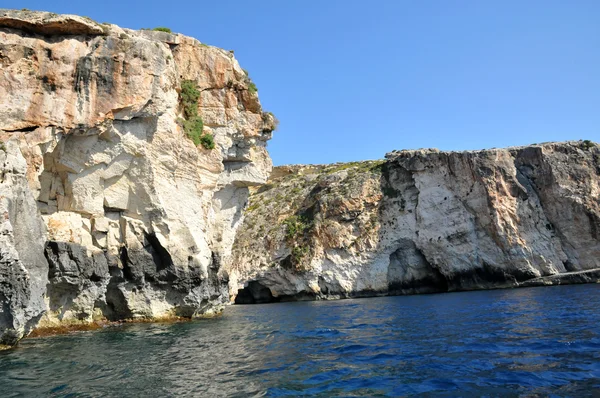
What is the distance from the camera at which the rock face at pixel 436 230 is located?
46.5 metres

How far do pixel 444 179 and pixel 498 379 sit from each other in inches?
1741

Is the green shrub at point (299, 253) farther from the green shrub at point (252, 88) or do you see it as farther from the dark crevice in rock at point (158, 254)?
the dark crevice in rock at point (158, 254)

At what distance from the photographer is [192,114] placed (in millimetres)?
27734

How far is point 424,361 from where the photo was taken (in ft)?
36.9

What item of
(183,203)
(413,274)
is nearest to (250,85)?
(183,203)

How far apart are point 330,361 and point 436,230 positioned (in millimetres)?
40871

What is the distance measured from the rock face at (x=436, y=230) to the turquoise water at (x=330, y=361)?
30216mm

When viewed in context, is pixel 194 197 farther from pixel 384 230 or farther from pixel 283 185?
pixel 283 185

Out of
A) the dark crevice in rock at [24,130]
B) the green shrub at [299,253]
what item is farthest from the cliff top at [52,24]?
the green shrub at [299,253]

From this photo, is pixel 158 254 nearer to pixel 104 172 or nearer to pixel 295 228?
pixel 104 172

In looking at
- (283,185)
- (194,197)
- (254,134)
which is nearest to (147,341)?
(194,197)

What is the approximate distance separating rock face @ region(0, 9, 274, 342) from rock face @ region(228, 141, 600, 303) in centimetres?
2378

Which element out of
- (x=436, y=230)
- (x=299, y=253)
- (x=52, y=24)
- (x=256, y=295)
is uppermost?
(x=52, y=24)

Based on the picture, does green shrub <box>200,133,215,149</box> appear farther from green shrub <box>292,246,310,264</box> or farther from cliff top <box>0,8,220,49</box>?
green shrub <box>292,246,310,264</box>
